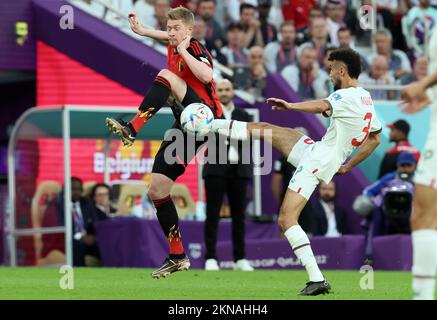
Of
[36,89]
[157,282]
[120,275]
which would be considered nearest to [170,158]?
[157,282]

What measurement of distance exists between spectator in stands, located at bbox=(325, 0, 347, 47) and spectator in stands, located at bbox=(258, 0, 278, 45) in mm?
1186

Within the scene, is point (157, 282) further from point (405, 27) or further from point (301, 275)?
point (405, 27)

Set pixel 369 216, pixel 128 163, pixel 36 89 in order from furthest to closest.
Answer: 1. pixel 36 89
2. pixel 128 163
3. pixel 369 216

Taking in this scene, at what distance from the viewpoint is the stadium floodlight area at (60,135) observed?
65.6 ft

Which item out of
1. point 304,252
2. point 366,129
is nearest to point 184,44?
point 366,129

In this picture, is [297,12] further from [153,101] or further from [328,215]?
[153,101]

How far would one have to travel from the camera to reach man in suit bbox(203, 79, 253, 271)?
1688 centimetres

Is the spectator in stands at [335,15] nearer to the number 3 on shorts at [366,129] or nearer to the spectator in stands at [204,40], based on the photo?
the spectator in stands at [204,40]

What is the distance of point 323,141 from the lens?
38.9ft

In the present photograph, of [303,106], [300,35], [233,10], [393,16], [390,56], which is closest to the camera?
[303,106]

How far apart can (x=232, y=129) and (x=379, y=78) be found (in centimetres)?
1112

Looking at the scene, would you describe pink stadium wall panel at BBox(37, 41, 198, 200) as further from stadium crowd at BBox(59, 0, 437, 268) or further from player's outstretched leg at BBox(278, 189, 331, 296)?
player's outstretched leg at BBox(278, 189, 331, 296)

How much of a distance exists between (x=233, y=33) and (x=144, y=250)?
17.2ft
